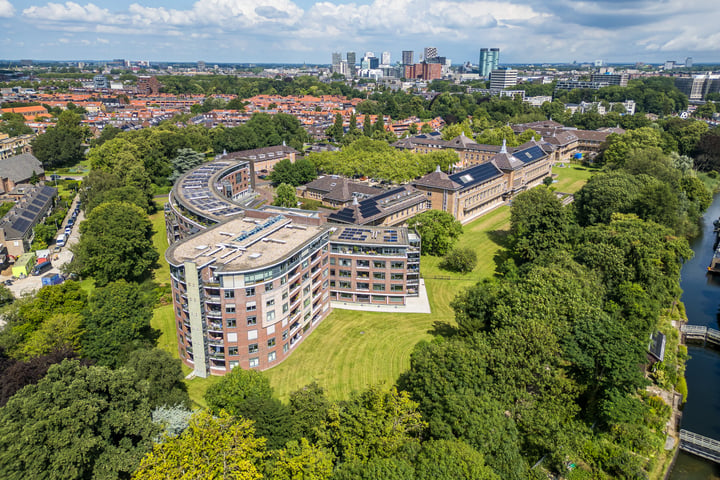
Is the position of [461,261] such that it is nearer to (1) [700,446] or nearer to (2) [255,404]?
(1) [700,446]

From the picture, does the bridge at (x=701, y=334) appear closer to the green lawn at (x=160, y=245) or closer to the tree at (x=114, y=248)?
the green lawn at (x=160, y=245)

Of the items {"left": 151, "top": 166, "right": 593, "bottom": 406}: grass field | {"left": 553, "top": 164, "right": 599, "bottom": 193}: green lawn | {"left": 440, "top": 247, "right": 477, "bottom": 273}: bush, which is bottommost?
{"left": 151, "top": 166, "right": 593, "bottom": 406}: grass field

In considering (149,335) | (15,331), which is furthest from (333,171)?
(15,331)

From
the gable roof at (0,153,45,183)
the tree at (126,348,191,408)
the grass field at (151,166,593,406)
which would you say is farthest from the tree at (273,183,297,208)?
the gable roof at (0,153,45,183)

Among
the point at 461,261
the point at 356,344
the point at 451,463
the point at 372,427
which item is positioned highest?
the point at 451,463

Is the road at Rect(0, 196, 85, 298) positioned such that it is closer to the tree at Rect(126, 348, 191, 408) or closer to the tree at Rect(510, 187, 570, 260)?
the tree at Rect(126, 348, 191, 408)

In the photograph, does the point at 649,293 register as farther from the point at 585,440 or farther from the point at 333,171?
the point at 333,171

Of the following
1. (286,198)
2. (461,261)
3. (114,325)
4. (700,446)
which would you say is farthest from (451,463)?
(286,198)
